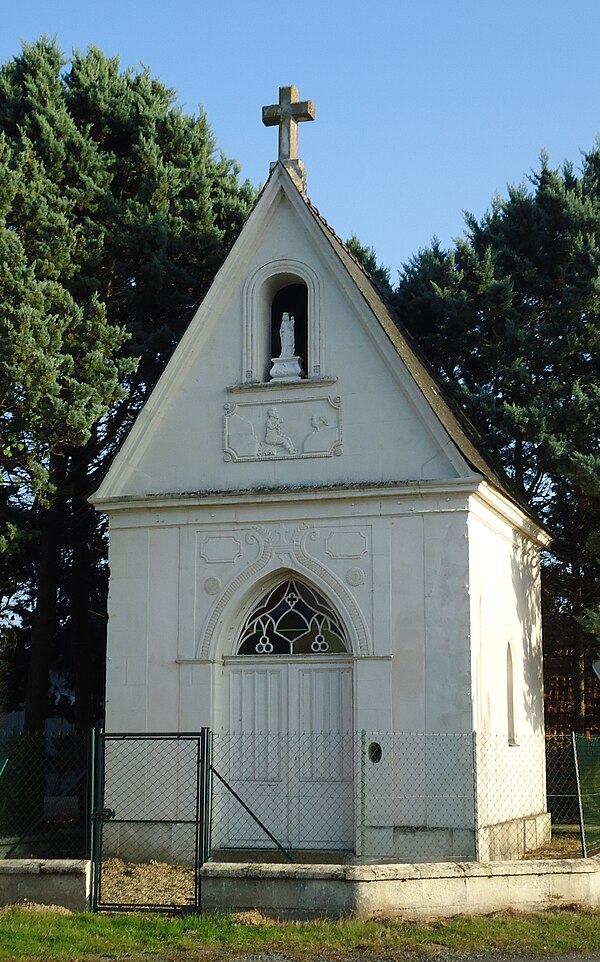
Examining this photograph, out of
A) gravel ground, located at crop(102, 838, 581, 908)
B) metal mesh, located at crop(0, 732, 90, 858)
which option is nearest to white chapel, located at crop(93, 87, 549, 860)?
gravel ground, located at crop(102, 838, 581, 908)

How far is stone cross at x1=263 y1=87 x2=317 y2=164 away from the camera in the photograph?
17.9 metres

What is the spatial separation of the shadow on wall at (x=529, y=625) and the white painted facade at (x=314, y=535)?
71 centimetres

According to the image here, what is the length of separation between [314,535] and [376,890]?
535cm

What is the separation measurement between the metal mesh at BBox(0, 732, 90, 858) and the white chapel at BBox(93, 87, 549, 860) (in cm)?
210

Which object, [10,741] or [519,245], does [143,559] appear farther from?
[519,245]

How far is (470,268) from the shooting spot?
2145cm

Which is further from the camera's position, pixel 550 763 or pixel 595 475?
pixel 550 763

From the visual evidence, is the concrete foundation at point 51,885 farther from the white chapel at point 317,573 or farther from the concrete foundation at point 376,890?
the white chapel at point 317,573

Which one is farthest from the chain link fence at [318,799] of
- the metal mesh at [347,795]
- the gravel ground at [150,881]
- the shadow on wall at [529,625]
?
the shadow on wall at [529,625]

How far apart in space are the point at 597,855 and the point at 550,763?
730 centimetres

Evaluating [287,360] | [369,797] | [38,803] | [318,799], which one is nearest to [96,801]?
[318,799]

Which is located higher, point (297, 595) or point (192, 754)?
point (297, 595)

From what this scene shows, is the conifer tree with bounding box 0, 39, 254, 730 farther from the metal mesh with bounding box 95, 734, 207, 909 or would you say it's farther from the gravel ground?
the gravel ground

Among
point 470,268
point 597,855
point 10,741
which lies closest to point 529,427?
point 470,268
